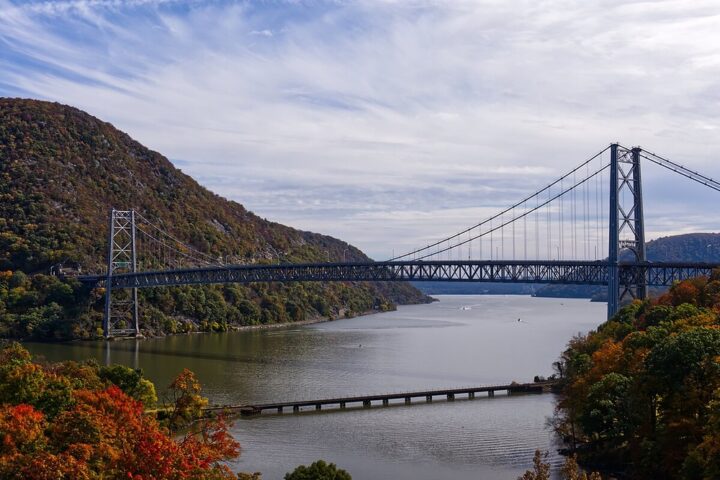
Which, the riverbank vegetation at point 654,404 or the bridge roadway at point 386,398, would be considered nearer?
the riverbank vegetation at point 654,404

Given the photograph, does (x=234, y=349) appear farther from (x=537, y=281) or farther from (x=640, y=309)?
(x=640, y=309)

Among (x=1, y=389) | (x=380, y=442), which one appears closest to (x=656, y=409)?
(x=380, y=442)

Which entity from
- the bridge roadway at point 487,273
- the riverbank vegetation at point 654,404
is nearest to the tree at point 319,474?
the riverbank vegetation at point 654,404

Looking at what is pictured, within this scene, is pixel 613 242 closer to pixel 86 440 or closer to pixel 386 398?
pixel 386 398

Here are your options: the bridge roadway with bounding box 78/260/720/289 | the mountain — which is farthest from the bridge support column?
the mountain

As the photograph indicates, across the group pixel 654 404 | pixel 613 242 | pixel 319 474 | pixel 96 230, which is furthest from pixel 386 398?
pixel 96 230

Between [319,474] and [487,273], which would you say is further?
[487,273]

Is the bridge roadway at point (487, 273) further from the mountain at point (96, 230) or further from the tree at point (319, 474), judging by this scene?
the tree at point (319, 474)
